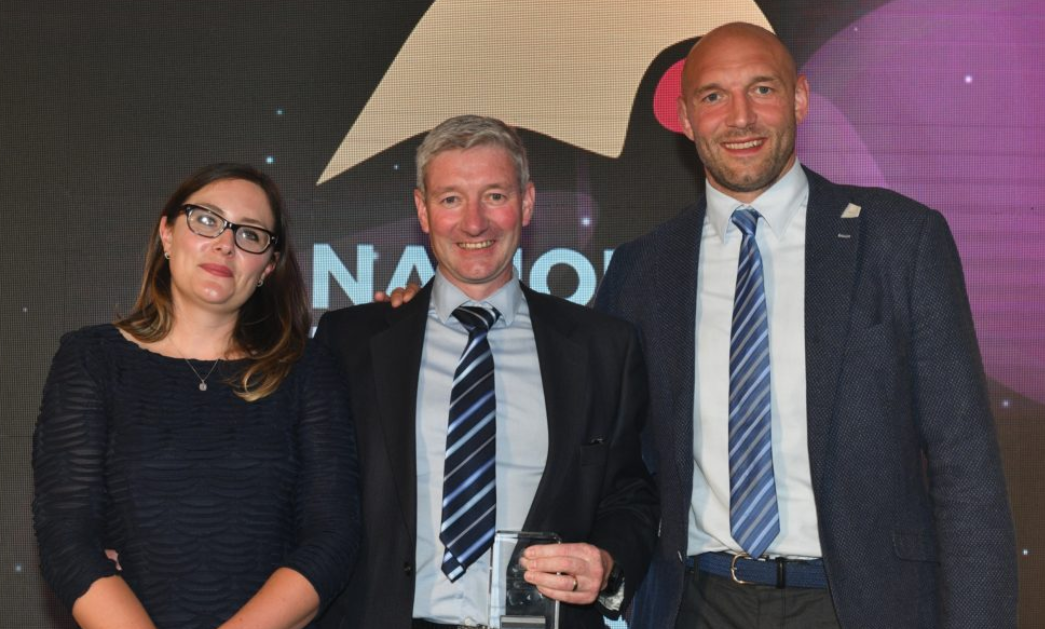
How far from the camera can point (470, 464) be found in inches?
97.0

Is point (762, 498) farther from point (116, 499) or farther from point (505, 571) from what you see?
point (116, 499)

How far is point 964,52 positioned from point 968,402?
120 inches

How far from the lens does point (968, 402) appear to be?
2.34 meters

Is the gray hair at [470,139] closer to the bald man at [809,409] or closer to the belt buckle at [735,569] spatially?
the bald man at [809,409]

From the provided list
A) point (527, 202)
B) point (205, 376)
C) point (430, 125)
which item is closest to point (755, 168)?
point (527, 202)

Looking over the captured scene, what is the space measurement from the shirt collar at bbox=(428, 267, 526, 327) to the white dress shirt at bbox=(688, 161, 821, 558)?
18.0 inches

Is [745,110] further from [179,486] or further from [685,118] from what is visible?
[179,486]

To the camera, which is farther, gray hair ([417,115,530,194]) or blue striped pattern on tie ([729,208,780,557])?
gray hair ([417,115,530,194])

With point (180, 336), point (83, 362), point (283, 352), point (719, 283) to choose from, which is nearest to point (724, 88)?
point (719, 283)

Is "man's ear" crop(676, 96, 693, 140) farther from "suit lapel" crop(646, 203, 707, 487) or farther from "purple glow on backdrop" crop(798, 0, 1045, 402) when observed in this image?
"purple glow on backdrop" crop(798, 0, 1045, 402)

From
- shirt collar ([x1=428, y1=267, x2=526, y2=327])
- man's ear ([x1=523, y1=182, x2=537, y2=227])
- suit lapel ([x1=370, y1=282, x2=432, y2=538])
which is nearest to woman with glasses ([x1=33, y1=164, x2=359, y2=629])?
suit lapel ([x1=370, y1=282, x2=432, y2=538])

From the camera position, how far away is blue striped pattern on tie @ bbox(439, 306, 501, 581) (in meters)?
2.40

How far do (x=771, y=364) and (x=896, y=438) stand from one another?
1.02 feet

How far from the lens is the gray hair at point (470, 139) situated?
2697 millimetres
